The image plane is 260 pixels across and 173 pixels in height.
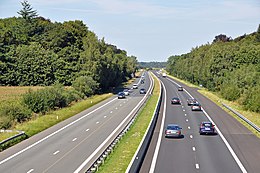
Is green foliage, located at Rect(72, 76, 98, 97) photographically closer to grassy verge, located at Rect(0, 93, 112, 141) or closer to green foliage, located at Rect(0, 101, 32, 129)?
grassy verge, located at Rect(0, 93, 112, 141)

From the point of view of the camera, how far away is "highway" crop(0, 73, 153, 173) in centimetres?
2641

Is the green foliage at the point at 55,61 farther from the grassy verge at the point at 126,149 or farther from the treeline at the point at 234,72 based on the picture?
the grassy verge at the point at 126,149

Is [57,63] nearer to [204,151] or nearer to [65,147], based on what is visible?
[65,147]

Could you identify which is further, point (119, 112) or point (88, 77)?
point (88, 77)

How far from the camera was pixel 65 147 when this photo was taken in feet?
108

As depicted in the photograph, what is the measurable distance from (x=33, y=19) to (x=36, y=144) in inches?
3950

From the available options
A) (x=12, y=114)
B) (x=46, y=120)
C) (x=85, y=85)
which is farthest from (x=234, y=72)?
(x=12, y=114)

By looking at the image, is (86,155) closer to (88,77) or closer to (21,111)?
(21,111)

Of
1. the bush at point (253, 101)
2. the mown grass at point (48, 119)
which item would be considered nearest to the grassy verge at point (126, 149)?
the mown grass at point (48, 119)

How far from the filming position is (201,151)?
31000 millimetres

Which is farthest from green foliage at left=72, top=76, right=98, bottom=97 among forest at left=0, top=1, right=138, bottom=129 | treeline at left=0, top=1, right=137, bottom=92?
treeline at left=0, top=1, right=137, bottom=92

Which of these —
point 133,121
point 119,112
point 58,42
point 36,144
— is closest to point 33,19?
point 58,42

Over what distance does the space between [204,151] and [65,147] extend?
1016 cm

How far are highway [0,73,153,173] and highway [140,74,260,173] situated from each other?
4.01 m
